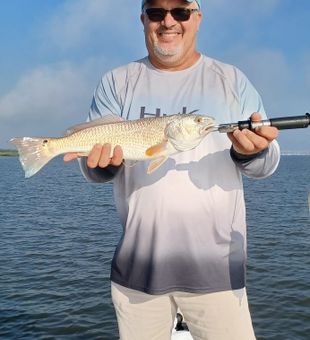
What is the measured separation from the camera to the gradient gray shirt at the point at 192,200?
13.9 ft

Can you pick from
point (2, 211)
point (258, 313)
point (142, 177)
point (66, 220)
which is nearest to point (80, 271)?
point (258, 313)

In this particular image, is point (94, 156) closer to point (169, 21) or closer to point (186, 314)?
point (169, 21)

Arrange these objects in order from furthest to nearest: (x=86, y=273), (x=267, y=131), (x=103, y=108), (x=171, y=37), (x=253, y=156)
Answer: (x=86, y=273) → (x=103, y=108) → (x=171, y=37) → (x=253, y=156) → (x=267, y=131)

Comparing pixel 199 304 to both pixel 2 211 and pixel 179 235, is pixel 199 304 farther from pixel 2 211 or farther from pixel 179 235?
pixel 2 211

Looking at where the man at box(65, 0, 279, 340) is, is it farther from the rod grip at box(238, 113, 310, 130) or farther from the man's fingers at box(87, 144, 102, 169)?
the rod grip at box(238, 113, 310, 130)

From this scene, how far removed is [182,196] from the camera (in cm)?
423

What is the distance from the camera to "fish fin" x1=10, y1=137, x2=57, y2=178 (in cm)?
451

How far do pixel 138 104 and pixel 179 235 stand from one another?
1.38 m

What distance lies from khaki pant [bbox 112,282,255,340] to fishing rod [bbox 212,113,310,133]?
1616mm

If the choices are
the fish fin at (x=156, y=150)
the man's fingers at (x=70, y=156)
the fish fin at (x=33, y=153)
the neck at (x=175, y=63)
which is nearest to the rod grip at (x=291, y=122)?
the fish fin at (x=156, y=150)

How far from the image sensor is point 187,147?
4191 millimetres

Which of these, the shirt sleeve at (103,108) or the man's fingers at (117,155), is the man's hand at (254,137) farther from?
the shirt sleeve at (103,108)

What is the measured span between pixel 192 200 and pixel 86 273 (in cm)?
1178

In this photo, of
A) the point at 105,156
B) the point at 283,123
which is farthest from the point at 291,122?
the point at 105,156
